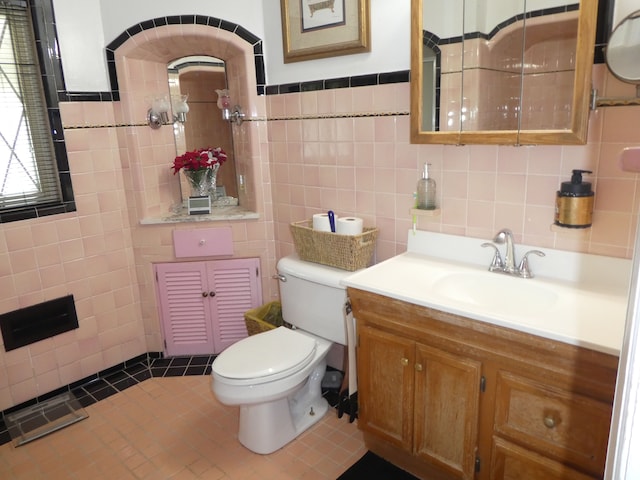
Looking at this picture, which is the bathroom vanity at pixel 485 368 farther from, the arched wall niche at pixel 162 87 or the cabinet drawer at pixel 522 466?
the arched wall niche at pixel 162 87

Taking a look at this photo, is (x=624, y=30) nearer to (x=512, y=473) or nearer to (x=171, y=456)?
(x=512, y=473)

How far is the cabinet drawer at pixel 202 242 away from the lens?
8.60 feet

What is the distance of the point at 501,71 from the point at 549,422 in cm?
114

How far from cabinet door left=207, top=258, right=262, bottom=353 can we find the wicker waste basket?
104 mm

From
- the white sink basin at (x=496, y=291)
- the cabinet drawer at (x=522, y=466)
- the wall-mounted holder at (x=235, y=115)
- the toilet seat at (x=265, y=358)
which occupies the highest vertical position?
the wall-mounted holder at (x=235, y=115)

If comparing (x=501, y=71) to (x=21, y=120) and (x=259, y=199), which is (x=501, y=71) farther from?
(x=21, y=120)

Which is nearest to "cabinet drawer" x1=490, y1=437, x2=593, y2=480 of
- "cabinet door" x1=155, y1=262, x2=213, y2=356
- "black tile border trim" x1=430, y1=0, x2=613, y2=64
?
"black tile border trim" x1=430, y1=0, x2=613, y2=64

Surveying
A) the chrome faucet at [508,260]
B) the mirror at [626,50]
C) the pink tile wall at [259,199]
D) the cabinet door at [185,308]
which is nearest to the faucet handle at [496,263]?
the chrome faucet at [508,260]

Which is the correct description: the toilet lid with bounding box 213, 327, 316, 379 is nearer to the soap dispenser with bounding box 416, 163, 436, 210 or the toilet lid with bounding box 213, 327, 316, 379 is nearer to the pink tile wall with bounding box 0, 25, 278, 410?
the pink tile wall with bounding box 0, 25, 278, 410

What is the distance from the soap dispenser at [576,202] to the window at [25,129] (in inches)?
88.7

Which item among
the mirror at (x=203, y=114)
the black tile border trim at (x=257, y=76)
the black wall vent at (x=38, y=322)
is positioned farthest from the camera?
the mirror at (x=203, y=114)

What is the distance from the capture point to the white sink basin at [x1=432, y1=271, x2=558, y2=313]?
1614 millimetres

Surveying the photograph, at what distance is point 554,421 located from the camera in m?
1.35

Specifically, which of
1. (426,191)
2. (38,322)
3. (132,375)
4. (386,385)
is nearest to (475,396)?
(386,385)
